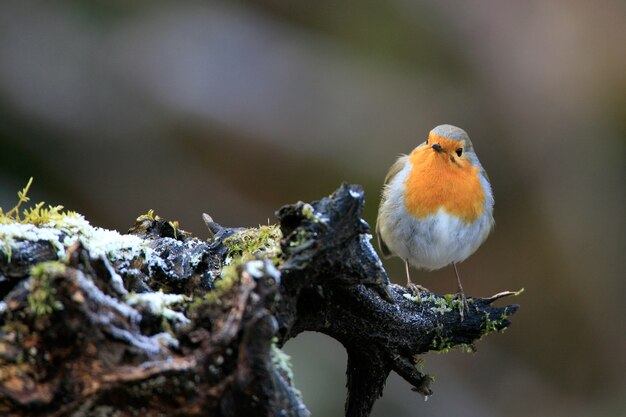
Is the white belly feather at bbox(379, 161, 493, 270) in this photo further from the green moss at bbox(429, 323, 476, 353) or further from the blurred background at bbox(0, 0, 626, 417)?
the blurred background at bbox(0, 0, 626, 417)

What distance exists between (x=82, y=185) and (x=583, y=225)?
12.7 feet

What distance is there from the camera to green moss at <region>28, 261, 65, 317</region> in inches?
58.6

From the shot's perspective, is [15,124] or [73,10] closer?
[15,124]

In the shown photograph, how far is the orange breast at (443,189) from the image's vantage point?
317cm

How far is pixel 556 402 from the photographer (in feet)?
18.9

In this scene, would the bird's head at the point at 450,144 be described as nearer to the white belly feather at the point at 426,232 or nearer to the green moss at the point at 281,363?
the white belly feather at the point at 426,232

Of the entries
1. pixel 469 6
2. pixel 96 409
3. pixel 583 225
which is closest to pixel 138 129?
pixel 469 6

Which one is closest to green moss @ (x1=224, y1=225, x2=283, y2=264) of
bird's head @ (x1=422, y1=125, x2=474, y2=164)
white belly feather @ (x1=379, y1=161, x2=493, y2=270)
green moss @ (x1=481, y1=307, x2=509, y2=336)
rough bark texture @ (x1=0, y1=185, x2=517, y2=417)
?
rough bark texture @ (x1=0, y1=185, x2=517, y2=417)

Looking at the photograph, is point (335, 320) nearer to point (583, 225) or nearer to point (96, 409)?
point (96, 409)

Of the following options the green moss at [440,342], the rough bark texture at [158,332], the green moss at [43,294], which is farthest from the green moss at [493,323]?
the green moss at [43,294]

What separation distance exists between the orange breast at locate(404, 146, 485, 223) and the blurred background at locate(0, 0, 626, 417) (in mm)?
2229

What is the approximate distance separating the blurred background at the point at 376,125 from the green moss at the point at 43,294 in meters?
3.98

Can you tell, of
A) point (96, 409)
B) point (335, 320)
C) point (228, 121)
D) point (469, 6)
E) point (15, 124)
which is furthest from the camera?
point (469, 6)

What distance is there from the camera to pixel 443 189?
3.18 m
